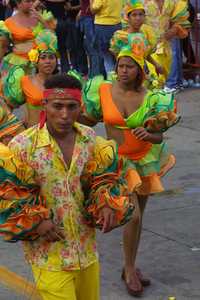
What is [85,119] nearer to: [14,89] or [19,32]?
[14,89]

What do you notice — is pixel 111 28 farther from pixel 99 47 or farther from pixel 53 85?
pixel 53 85

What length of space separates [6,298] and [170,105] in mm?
1737

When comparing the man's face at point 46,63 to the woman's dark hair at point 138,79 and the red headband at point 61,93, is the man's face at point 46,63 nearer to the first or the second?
the woman's dark hair at point 138,79

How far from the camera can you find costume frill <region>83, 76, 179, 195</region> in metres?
5.89

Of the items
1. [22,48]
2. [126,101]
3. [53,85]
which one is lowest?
[22,48]

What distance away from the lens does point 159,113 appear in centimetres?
590

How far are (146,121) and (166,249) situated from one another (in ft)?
4.43

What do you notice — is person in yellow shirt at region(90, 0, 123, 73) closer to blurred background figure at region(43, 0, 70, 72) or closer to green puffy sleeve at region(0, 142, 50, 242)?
blurred background figure at region(43, 0, 70, 72)

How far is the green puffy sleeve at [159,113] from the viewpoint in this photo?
5867 mm

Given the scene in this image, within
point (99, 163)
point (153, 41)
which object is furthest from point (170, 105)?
point (153, 41)

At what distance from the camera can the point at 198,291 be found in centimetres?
594

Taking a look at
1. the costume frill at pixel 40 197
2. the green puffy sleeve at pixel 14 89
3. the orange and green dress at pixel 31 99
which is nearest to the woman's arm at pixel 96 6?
the green puffy sleeve at pixel 14 89

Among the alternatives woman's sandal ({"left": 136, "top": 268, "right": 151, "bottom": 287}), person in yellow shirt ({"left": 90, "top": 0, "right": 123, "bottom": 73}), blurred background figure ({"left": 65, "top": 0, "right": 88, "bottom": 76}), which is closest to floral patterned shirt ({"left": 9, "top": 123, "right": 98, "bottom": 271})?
woman's sandal ({"left": 136, "top": 268, "right": 151, "bottom": 287})

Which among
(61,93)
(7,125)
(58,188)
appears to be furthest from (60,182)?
(7,125)
